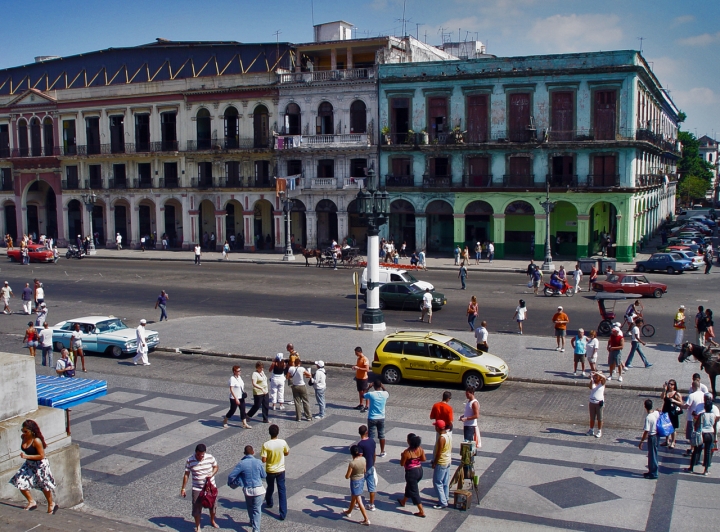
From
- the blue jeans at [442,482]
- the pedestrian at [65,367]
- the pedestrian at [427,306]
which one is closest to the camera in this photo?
the blue jeans at [442,482]

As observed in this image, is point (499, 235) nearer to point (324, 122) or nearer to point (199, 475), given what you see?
point (324, 122)

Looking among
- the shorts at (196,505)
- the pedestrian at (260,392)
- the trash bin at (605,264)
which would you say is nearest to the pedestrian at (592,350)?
the pedestrian at (260,392)

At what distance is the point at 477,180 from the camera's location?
174 ft

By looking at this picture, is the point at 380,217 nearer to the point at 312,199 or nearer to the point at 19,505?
the point at 19,505

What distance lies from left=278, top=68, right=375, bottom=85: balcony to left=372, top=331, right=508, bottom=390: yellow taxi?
37820 mm

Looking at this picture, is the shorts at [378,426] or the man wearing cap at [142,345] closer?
the shorts at [378,426]

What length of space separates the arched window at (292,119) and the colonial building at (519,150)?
7.15 meters

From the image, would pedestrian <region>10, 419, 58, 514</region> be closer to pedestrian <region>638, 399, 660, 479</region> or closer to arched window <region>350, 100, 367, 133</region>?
pedestrian <region>638, 399, 660, 479</region>

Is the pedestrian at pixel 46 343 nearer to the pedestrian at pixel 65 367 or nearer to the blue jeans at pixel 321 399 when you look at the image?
the pedestrian at pixel 65 367

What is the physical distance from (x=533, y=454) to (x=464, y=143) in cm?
3970

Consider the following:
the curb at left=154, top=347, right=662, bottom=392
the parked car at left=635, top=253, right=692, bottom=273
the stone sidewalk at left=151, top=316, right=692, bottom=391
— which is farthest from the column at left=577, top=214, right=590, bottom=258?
the curb at left=154, top=347, right=662, bottom=392

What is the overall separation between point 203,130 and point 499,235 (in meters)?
26.5

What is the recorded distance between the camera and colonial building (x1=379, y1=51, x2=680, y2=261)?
49125 mm

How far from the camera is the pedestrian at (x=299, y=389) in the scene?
1717cm
